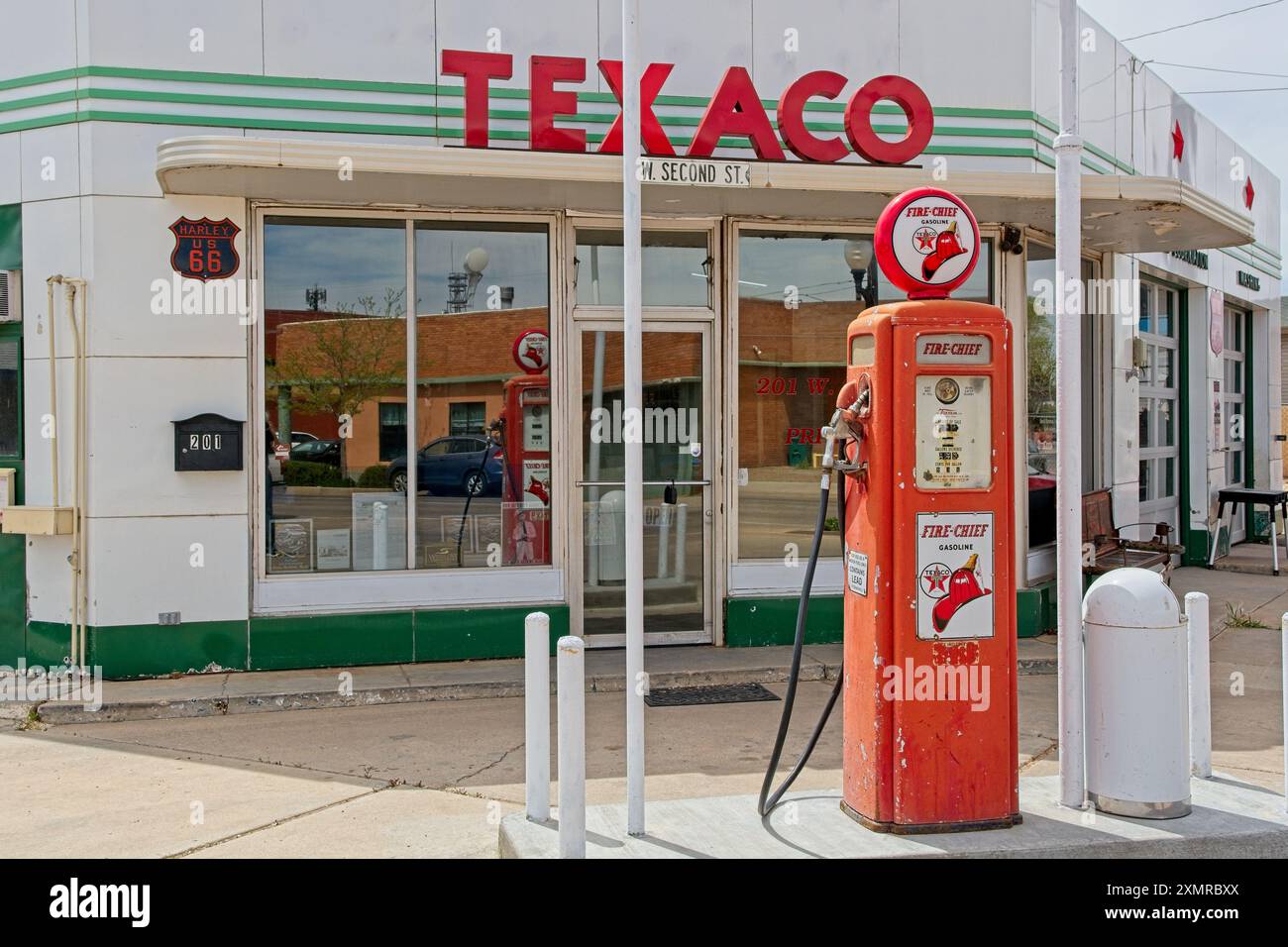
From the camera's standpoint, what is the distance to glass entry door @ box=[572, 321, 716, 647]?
29.1ft

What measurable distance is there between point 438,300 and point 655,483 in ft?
6.76

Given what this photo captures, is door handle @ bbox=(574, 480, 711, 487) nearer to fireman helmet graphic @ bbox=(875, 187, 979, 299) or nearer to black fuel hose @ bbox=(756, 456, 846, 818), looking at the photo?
black fuel hose @ bbox=(756, 456, 846, 818)

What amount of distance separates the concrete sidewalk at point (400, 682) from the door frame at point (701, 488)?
155mm

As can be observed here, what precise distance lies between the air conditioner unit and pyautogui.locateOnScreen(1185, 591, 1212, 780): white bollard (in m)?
7.33

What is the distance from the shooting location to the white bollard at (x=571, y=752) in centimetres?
452

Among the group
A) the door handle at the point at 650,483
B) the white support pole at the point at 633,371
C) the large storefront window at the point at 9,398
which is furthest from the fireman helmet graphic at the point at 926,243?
the large storefront window at the point at 9,398

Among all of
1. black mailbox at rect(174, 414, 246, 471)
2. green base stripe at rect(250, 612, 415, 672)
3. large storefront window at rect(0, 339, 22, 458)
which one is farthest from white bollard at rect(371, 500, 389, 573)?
large storefront window at rect(0, 339, 22, 458)

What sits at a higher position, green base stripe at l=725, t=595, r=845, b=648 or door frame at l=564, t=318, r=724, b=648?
door frame at l=564, t=318, r=724, b=648

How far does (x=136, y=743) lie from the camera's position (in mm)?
6855

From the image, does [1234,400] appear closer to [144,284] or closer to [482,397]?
[482,397]

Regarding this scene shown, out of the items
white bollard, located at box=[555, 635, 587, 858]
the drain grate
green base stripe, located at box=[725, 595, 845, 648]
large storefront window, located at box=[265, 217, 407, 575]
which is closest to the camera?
white bollard, located at box=[555, 635, 587, 858]

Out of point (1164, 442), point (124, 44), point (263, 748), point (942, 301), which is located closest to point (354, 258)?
point (124, 44)

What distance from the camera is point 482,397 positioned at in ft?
28.7

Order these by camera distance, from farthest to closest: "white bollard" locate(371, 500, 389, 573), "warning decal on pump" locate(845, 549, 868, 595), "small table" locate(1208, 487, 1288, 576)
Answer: "small table" locate(1208, 487, 1288, 576) → "white bollard" locate(371, 500, 389, 573) → "warning decal on pump" locate(845, 549, 868, 595)
